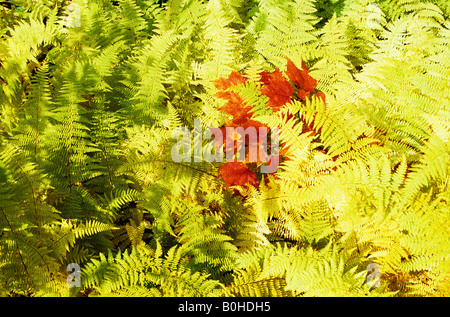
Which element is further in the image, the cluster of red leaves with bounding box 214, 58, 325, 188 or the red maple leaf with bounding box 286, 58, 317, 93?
the red maple leaf with bounding box 286, 58, 317, 93

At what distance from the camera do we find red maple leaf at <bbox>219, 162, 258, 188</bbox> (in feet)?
5.43

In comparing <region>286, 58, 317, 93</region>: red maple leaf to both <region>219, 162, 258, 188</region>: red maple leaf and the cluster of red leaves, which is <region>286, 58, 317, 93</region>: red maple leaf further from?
<region>219, 162, 258, 188</region>: red maple leaf

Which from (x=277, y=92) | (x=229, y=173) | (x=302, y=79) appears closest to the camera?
(x=229, y=173)

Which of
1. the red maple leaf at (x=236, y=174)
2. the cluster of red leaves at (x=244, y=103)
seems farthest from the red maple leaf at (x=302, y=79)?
the red maple leaf at (x=236, y=174)

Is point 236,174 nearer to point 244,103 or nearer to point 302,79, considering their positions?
point 244,103

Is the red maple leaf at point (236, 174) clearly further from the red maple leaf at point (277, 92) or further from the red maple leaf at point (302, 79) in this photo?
the red maple leaf at point (302, 79)

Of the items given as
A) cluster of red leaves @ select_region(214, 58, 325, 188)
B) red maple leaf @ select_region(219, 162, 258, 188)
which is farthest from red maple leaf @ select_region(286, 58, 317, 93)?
red maple leaf @ select_region(219, 162, 258, 188)

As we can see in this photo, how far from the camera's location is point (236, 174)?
5.47ft

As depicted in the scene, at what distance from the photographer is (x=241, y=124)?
5.81 ft

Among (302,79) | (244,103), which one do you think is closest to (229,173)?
(244,103)

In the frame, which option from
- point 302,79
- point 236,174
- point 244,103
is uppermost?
point 302,79

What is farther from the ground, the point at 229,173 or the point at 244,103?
the point at 244,103

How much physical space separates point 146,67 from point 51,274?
3.83ft
